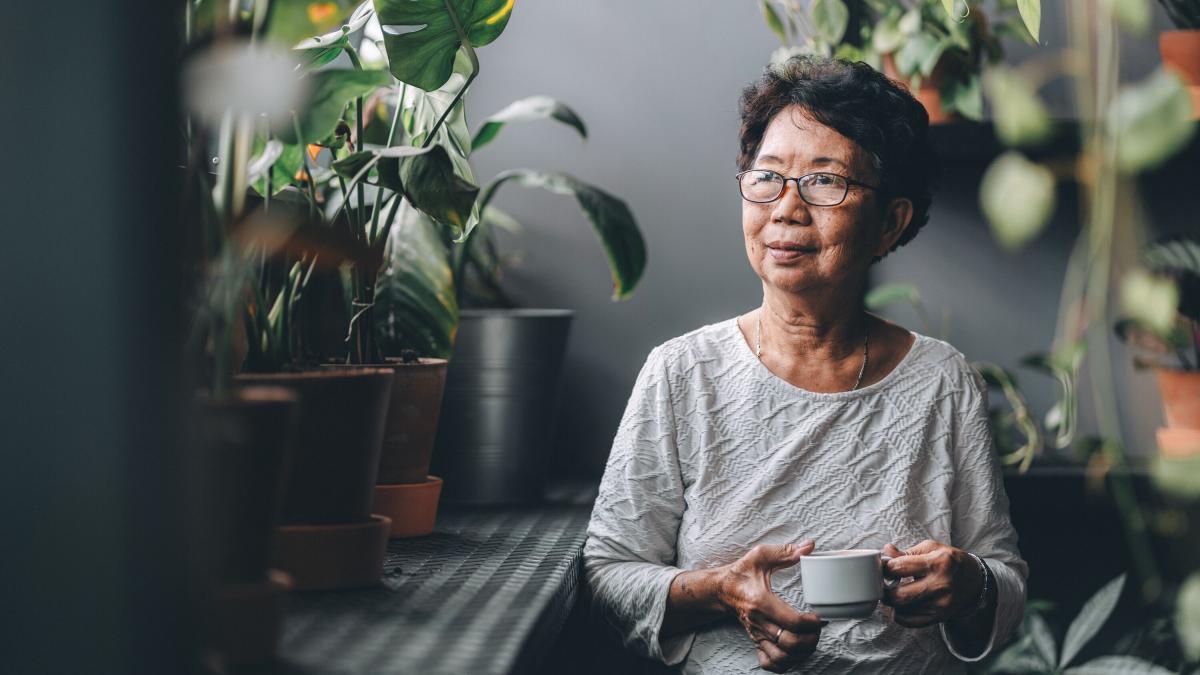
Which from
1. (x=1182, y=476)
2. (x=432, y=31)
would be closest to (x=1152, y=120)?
(x=1182, y=476)

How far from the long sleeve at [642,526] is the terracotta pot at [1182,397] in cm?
78

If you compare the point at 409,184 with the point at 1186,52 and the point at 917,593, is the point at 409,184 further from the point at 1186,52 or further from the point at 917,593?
the point at 1186,52

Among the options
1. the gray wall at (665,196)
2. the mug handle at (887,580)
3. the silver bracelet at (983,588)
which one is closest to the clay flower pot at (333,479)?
the mug handle at (887,580)

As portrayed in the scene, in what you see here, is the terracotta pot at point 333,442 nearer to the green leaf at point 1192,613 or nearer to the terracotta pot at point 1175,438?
the green leaf at point 1192,613

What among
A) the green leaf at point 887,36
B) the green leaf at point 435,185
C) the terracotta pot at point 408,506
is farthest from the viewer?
the green leaf at point 887,36

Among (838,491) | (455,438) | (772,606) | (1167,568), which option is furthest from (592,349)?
(1167,568)

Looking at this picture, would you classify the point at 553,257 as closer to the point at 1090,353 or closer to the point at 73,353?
the point at 1090,353

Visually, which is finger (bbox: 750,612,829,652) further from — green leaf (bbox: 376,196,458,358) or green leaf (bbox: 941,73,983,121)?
green leaf (bbox: 941,73,983,121)

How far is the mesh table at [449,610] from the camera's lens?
2.49 feet

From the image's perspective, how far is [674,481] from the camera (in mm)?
1392

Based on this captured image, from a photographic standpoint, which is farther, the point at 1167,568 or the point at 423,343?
the point at 1167,568

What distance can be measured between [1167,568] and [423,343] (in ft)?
4.64

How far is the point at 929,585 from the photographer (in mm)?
1212

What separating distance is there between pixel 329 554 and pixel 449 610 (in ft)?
Answer: 0.40
